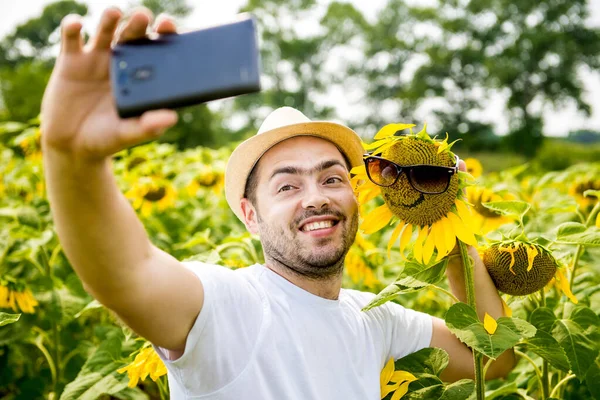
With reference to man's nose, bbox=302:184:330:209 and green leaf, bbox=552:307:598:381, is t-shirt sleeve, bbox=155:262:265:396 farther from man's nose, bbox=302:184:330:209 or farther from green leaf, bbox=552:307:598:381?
green leaf, bbox=552:307:598:381

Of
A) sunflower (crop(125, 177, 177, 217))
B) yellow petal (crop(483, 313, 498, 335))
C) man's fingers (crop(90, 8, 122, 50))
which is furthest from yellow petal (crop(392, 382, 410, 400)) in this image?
sunflower (crop(125, 177, 177, 217))

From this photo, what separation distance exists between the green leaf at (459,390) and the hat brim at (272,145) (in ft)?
1.99

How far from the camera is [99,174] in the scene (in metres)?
0.83

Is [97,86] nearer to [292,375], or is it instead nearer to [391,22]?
[292,375]

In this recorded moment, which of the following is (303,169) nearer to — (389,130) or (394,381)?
(389,130)

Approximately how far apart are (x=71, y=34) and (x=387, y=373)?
1.01 m

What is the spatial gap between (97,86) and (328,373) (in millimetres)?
751

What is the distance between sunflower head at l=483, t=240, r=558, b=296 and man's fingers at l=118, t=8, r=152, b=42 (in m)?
0.90

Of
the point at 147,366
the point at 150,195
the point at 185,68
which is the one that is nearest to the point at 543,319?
the point at 147,366

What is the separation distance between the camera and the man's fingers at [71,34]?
2.47 feet

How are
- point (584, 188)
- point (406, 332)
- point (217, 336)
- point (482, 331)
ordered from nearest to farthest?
1. point (217, 336)
2. point (482, 331)
3. point (406, 332)
4. point (584, 188)

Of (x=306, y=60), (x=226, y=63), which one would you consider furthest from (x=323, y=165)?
(x=306, y=60)

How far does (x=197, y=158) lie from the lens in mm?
3869

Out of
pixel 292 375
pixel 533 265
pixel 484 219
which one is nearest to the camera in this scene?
pixel 292 375
